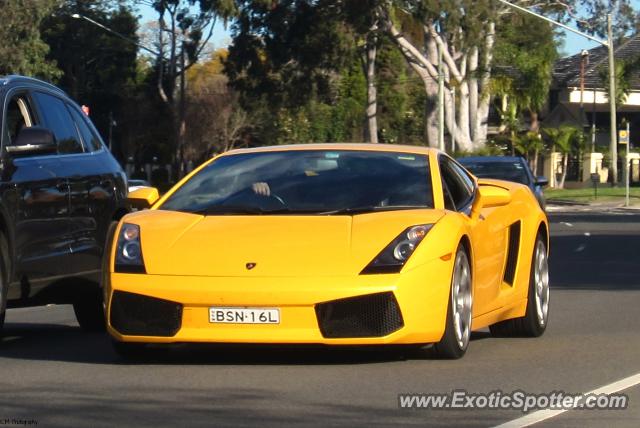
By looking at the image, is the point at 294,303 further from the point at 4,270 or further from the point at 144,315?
the point at 4,270

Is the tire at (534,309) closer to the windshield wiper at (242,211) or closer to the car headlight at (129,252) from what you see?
the windshield wiper at (242,211)

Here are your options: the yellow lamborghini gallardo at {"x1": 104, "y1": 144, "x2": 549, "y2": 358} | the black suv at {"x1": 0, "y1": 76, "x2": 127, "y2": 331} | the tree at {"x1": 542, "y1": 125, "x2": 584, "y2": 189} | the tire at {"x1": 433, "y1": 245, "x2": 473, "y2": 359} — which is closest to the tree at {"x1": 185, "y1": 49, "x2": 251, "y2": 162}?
the tree at {"x1": 542, "y1": 125, "x2": 584, "y2": 189}

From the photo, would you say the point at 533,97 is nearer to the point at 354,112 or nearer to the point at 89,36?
the point at 354,112

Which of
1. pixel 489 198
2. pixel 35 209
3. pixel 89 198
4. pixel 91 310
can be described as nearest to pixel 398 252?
pixel 489 198

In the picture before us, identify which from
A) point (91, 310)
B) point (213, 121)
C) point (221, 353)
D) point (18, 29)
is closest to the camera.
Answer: point (221, 353)

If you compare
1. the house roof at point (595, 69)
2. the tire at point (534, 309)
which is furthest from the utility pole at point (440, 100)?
the tire at point (534, 309)

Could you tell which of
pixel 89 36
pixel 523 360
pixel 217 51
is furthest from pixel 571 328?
pixel 217 51

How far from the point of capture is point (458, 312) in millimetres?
8570

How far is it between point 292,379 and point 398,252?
930mm

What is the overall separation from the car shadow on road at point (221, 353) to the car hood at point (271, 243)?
67cm

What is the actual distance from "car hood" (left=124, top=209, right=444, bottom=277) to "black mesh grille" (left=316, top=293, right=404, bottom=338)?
175mm

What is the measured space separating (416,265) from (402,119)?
7357cm

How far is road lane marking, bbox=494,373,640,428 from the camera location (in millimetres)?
6453

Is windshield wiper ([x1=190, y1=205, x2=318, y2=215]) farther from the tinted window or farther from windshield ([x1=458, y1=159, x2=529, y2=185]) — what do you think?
windshield ([x1=458, y1=159, x2=529, y2=185])
